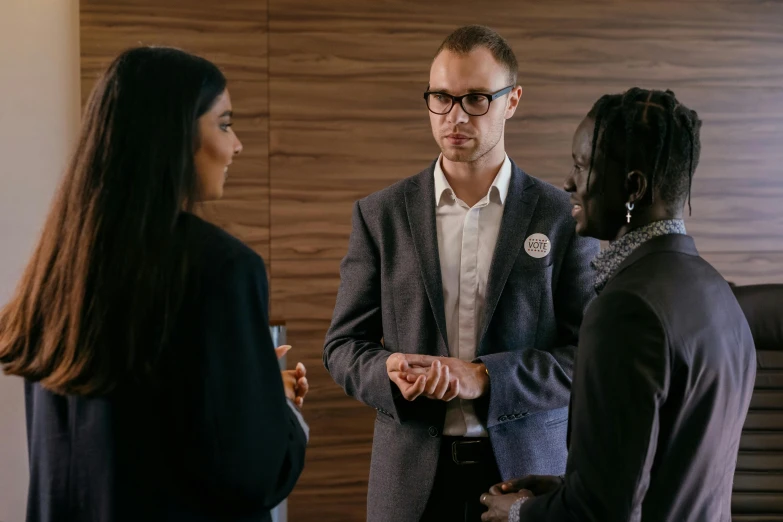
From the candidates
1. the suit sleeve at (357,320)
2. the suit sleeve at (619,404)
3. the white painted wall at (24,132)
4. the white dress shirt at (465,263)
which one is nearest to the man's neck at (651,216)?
the suit sleeve at (619,404)

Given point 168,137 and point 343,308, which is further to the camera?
point 343,308

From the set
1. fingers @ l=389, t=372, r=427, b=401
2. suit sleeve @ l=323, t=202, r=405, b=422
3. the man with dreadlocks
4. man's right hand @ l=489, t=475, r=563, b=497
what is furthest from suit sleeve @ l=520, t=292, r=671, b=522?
suit sleeve @ l=323, t=202, r=405, b=422

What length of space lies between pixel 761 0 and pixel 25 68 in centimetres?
304

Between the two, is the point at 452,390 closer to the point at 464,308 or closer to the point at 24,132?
the point at 464,308

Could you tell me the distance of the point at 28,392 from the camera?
1.19m

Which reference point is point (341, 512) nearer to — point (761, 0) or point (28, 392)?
point (28, 392)

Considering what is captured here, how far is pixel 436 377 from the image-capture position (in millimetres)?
1574

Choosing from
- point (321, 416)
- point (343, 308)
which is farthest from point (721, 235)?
point (343, 308)

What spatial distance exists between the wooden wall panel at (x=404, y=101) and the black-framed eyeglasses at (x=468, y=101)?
1.49 meters

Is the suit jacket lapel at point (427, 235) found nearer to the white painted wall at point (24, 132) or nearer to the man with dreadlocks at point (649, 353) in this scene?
the man with dreadlocks at point (649, 353)

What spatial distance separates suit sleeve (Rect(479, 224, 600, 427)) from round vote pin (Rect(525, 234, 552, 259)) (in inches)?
2.1

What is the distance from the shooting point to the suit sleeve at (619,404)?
1.04m

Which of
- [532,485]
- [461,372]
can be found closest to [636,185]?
[532,485]

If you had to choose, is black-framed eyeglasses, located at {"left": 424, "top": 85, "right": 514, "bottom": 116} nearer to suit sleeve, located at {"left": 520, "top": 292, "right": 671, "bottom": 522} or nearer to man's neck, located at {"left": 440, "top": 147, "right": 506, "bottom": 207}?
man's neck, located at {"left": 440, "top": 147, "right": 506, "bottom": 207}
